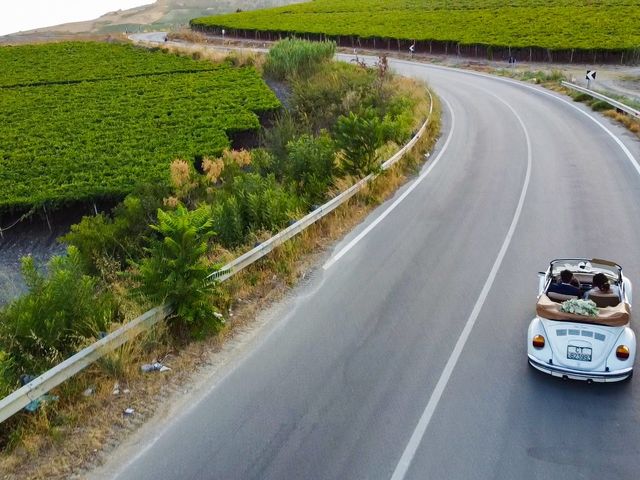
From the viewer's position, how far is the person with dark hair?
26.8 ft

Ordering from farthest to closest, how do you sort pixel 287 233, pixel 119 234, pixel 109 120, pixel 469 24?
1. pixel 469 24
2. pixel 109 120
3. pixel 119 234
4. pixel 287 233

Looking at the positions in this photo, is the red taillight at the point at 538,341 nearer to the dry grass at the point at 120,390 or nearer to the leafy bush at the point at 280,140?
the dry grass at the point at 120,390

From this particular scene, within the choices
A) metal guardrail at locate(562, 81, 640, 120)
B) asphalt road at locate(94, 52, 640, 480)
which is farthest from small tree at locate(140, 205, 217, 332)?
metal guardrail at locate(562, 81, 640, 120)

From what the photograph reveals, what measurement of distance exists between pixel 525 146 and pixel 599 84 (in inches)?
671

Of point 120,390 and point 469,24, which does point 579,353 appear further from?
point 469,24

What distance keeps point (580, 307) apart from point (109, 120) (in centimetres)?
2605

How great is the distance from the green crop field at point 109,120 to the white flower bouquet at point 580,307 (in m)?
15.3

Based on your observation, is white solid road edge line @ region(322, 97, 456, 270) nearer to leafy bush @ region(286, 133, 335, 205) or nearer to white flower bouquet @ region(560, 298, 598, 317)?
leafy bush @ region(286, 133, 335, 205)

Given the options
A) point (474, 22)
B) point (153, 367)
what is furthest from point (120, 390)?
point (474, 22)

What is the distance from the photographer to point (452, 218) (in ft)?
43.7

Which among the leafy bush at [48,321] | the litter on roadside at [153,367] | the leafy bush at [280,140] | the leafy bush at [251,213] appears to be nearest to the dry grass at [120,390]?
the litter on roadside at [153,367]

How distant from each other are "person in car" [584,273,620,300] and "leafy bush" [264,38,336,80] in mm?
30260

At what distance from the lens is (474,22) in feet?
191

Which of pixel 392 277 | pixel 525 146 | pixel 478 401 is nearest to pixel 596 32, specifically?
pixel 525 146
